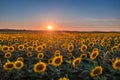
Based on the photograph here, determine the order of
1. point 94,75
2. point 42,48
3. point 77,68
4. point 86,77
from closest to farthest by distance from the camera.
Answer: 1. point 94,75
2. point 86,77
3. point 77,68
4. point 42,48

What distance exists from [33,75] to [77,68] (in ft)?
2.86

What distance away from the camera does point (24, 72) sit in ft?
18.8

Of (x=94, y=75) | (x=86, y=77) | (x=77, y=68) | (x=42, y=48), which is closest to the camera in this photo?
(x=94, y=75)

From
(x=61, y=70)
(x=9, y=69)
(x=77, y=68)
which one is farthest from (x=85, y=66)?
(x=9, y=69)

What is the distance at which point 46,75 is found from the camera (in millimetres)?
5656

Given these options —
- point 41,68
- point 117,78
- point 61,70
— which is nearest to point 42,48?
point 61,70

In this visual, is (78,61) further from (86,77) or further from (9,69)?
(9,69)

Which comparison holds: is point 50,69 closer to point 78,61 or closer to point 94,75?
point 78,61

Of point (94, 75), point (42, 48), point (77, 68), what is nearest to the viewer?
point (94, 75)

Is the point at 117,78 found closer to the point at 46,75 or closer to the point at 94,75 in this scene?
the point at 94,75

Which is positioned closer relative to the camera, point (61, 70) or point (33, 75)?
point (33, 75)

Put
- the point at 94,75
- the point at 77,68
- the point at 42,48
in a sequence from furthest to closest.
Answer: the point at 42,48
the point at 77,68
the point at 94,75

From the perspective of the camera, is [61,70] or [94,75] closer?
[94,75]

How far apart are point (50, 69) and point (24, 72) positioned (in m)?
0.51
